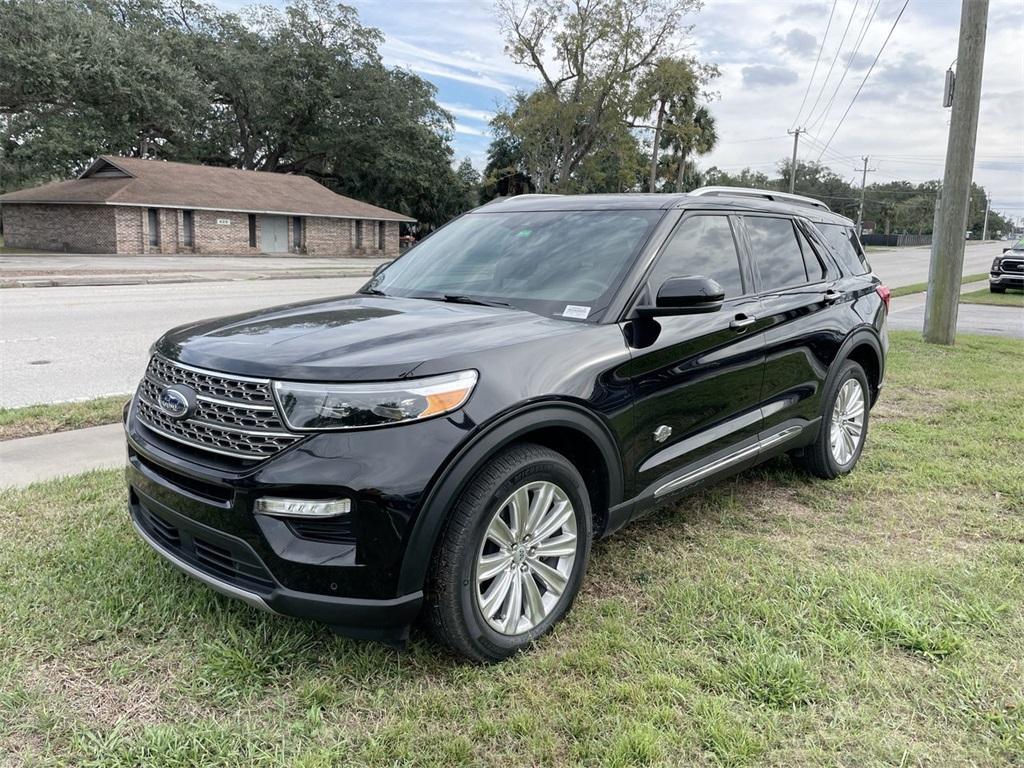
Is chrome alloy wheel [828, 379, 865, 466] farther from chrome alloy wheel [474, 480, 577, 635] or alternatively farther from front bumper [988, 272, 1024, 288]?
front bumper [988, 272, 1024, 288]

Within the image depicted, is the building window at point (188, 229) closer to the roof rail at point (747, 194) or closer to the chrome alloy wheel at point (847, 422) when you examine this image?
the roof rail at point (747, 194)

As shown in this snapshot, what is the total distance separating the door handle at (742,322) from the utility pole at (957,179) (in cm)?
860

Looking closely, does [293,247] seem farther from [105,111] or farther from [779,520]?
[779,520]

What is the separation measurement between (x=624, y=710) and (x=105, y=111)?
41565 millimetres

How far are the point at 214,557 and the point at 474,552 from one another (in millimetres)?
940

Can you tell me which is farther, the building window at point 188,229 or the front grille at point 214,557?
the building window at point 188,229

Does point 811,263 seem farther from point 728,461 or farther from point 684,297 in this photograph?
point 684,297

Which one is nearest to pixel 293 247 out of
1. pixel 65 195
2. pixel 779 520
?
pixel 65 195

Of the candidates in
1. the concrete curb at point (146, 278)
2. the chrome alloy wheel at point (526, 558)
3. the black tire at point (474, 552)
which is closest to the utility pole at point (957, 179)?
the chrome alloy wheel at point (526, 558)

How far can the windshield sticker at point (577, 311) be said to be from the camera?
3.36 m

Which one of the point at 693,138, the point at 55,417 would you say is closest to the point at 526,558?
the point at 55,417

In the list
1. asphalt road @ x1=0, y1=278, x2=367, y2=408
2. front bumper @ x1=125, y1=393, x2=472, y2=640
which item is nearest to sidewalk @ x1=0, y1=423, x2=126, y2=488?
asphalt road @ x1=0, y1=278, x2=367, y2=408

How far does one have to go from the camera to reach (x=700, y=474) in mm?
3811

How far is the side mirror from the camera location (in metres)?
3.29
